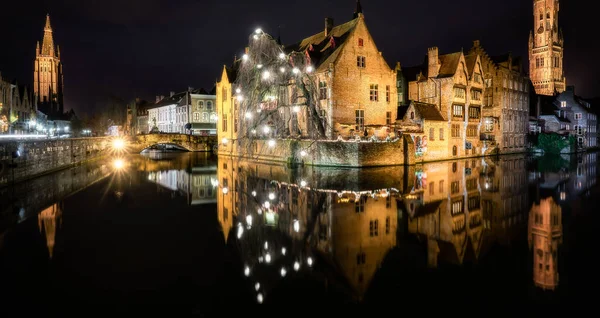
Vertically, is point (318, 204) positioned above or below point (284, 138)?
below

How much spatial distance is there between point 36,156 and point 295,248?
83.5 ft

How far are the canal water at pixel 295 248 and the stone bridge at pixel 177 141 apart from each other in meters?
45.1

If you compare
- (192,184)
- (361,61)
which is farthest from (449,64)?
(192,184)

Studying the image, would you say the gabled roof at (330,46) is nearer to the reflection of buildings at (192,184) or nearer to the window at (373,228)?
the reflection of buildings at (192,184)

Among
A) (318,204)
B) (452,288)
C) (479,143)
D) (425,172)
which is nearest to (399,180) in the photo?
(425,172)

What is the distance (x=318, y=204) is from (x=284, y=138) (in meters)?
23.3

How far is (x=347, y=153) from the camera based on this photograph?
118 feet

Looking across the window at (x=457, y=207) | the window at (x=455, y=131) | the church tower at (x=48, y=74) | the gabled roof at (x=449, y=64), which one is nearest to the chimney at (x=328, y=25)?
the gabled roof at (x=449, y=64)

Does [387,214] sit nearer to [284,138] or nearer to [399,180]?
[399,180]

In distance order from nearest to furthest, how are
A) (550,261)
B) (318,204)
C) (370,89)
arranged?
(550,261)
(318,204)
(370,89)

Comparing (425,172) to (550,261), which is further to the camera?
(425,172)

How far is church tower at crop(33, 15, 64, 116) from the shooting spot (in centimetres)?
13075

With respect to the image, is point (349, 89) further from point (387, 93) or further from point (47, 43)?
point (47, 43)

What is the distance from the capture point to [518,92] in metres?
61.6
